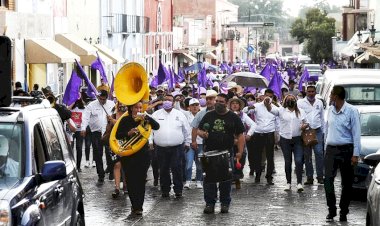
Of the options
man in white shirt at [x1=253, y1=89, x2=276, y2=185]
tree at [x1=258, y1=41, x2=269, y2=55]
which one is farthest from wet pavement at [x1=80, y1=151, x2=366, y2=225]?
tree at [x1=258, y1=41, x2=269, y2=55]

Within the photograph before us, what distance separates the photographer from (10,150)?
9.21m

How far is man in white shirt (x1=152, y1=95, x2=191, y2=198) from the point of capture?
709 inches

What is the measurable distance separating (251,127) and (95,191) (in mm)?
3173

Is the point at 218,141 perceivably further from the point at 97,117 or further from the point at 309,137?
the point at 97,117

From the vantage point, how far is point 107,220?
15242 mm

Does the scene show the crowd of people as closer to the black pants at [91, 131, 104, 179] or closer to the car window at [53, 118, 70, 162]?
the black pants at [91, 131, 104, 179]

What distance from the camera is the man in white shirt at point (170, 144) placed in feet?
59.1

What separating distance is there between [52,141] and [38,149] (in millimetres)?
667

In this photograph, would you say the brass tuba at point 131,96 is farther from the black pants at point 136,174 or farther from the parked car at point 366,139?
the parked car at point 366,139

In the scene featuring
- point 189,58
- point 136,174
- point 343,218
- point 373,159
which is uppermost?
point 373,159

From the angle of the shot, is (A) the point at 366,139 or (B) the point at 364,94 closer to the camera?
(A) the point at 366,139

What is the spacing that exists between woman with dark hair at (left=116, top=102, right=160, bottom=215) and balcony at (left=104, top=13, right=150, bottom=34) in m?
34.8

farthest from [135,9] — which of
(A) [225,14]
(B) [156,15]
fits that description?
(A) [225,14]

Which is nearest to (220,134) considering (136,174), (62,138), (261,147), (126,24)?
(136,174)
